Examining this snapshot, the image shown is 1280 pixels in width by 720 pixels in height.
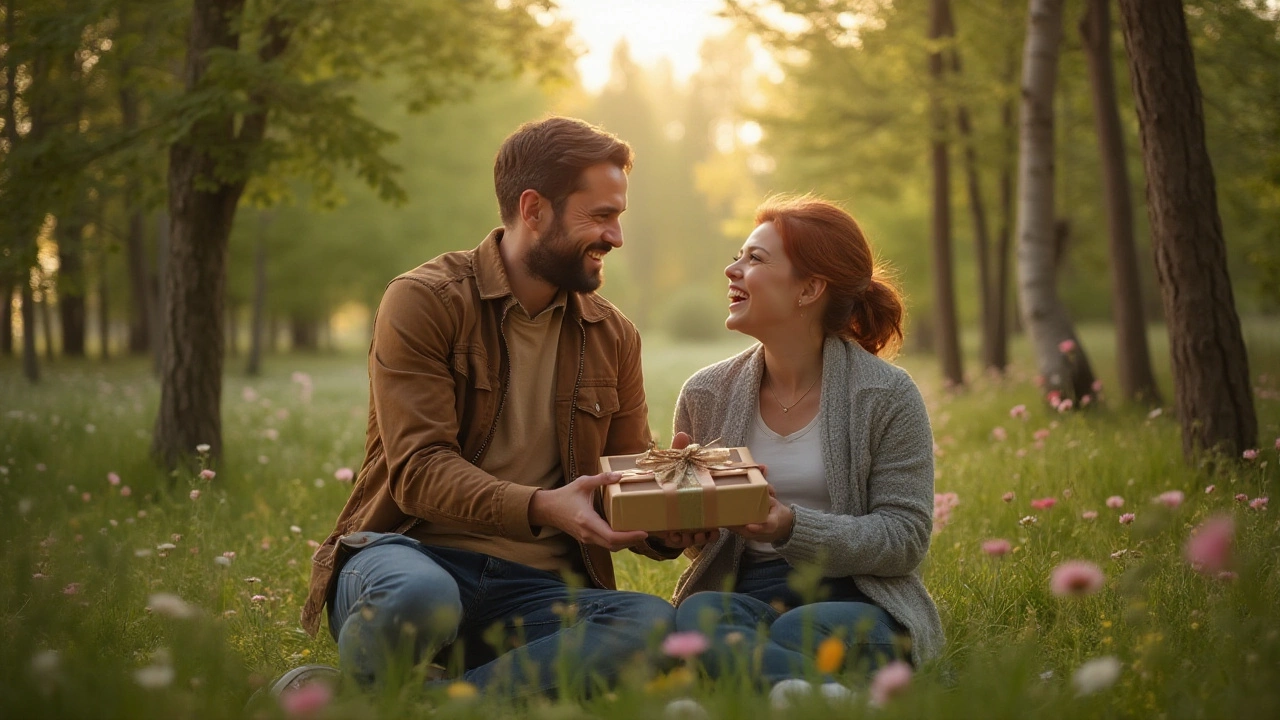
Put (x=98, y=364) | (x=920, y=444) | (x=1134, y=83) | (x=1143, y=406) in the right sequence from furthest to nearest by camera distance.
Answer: (x=98, y=364) < (x=1143, y=406) < (x=1134, y=83) < (x=920, y=444)

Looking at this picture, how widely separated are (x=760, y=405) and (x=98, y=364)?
21.9 m

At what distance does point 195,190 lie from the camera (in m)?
6.56

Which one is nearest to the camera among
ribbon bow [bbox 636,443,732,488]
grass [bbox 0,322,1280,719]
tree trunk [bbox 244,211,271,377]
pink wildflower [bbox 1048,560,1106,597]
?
pink wildflower [bbox 1048,560,1106,597]

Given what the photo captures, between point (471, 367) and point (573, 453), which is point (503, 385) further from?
point (573, 453)

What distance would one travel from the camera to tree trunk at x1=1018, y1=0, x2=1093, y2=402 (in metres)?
8.41

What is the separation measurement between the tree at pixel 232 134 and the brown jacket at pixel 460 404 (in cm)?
289

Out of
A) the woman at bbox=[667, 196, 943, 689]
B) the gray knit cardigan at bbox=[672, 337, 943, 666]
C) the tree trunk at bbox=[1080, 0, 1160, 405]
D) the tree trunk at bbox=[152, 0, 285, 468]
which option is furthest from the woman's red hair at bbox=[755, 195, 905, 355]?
the tree trunk at bbox=[1080, 0, 1160, 405]

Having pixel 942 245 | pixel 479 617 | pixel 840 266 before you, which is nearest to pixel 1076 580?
pixel 840 266

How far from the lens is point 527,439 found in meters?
3.60

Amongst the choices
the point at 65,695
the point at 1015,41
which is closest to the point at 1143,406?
the point at 1015,41

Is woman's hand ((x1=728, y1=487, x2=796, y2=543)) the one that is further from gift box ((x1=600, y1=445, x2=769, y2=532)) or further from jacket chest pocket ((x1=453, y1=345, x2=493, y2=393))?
jacket chest pocket ((x1=453, y1=345, x2=493, y2=393))

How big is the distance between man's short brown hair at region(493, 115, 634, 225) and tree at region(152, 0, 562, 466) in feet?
8.91

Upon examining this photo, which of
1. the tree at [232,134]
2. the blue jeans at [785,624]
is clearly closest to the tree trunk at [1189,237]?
the blue jeans at [785,624]

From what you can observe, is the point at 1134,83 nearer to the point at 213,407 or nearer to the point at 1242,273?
the point at 213,407
